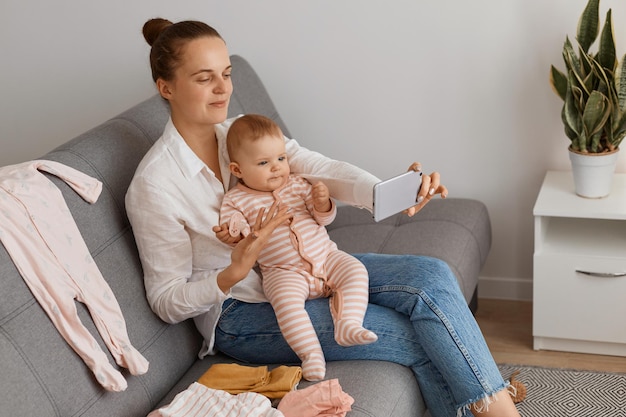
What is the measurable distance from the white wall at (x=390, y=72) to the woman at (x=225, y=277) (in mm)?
1019

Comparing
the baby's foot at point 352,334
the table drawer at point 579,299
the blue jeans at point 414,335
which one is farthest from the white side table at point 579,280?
the baby's foot at point 352,334

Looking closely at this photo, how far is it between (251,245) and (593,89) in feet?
4.53

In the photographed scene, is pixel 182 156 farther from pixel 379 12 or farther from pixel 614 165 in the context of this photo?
pixel 614 165

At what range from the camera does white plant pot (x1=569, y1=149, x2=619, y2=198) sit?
275 cm

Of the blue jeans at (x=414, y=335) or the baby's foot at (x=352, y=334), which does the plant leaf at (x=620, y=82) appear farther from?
the baby's foot at (x=352, y=334)

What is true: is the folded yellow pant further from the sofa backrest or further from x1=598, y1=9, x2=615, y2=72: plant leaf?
x1=598, y1=9, x2=615, y2=72: plant leaf

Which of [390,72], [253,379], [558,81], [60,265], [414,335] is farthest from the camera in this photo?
[390,72]

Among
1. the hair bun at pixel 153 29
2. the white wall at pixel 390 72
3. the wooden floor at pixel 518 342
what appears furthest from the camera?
the white wall at pixel 390 72

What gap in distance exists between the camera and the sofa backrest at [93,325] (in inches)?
67.3

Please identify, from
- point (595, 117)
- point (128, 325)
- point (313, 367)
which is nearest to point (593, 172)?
point (595, 117)

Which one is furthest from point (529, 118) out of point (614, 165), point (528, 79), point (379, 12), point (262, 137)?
point (262, 137)

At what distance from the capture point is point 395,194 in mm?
2023

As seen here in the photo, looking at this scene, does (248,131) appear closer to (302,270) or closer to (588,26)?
(302,270)

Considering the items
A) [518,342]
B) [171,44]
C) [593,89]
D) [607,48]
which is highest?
[171,44]
